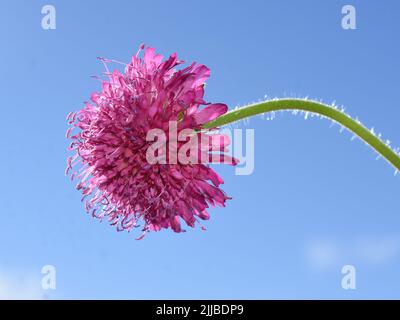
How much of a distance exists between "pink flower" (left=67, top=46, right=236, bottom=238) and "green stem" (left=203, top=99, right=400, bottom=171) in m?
0.11

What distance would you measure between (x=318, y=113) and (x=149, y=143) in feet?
4.22

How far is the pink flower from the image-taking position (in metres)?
3.39

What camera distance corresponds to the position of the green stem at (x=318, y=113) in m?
3.17

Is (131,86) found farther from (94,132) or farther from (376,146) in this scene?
(376,146)

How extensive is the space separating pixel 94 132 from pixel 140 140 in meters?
0.47

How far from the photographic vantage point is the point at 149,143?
3.42m

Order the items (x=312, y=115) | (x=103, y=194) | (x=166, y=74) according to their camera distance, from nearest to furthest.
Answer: (x=312, y=115) → (x=166, y=74) → (x=103, y=194)

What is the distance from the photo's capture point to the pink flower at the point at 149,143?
3389 millimetres

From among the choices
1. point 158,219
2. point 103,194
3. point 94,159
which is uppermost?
point 94,159

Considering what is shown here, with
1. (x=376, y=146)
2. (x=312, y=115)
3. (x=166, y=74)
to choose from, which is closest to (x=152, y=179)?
(x=166, y=74)

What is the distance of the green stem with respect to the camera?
317 cm

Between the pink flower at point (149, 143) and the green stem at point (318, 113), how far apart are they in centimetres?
11

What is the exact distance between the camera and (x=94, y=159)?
12.2 feet

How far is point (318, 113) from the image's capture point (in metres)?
3.19
